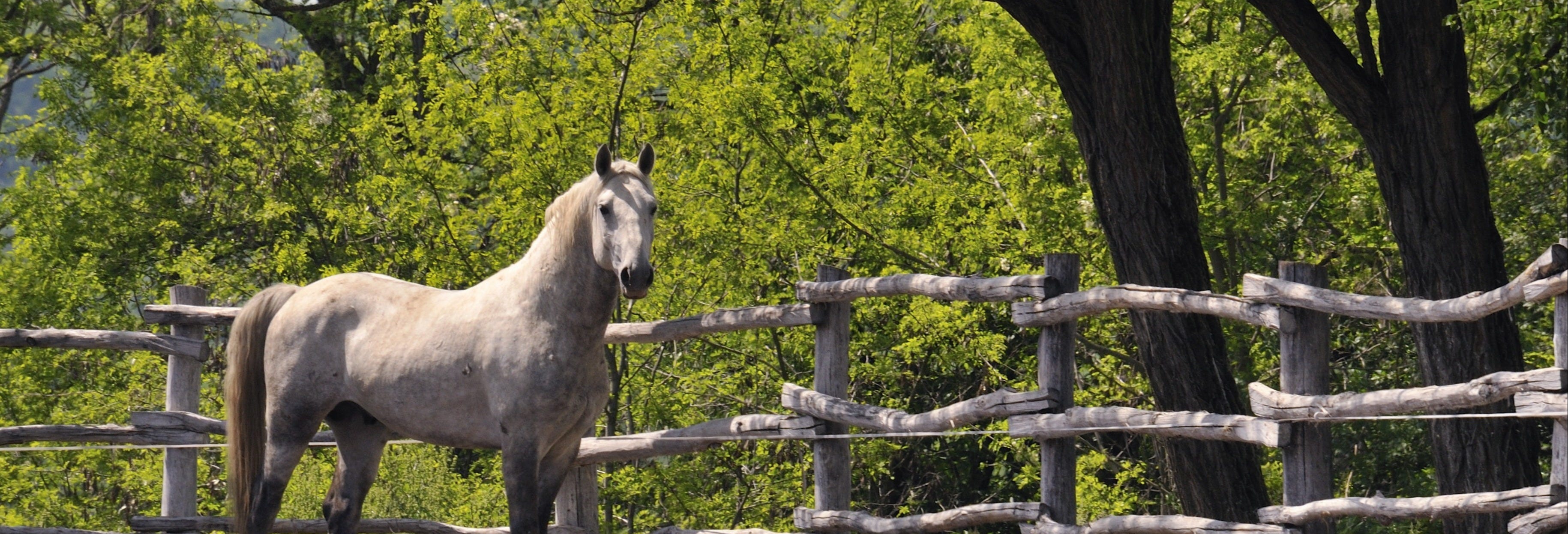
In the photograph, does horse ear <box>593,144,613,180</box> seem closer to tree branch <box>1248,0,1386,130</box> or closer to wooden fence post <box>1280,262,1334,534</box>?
wooden fence post <box>1280,262,1334,534</box>

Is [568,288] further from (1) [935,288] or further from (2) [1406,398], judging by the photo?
(2) [1406,398]

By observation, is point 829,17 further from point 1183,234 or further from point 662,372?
point 1183,234

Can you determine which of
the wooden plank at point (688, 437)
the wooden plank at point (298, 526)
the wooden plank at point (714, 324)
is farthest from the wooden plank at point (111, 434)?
the wooden plank at point (714, 324)

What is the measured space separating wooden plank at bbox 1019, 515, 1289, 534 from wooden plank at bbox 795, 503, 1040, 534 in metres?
0.10

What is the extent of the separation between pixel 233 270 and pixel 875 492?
651 centimetres

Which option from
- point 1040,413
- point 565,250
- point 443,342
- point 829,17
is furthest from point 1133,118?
point 829,17

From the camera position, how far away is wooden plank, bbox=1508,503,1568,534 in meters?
3.86

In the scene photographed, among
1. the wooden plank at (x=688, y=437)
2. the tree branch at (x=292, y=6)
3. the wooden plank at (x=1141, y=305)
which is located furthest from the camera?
the tree branch at (x=292, y=6)

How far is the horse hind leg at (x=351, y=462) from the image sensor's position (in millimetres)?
5684

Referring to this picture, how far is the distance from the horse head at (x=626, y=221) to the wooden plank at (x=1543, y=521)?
2595mm

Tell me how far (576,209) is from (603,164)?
0.19 meters

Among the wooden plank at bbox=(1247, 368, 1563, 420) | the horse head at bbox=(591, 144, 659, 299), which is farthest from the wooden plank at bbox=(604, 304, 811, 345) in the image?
the wooden plank at bbox=(1247, 368, 1563, 420)

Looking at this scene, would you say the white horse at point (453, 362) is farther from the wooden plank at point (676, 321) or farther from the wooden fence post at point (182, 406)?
the wooden fence post at point (182, 406)

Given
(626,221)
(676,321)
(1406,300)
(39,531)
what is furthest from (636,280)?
(39,531)
